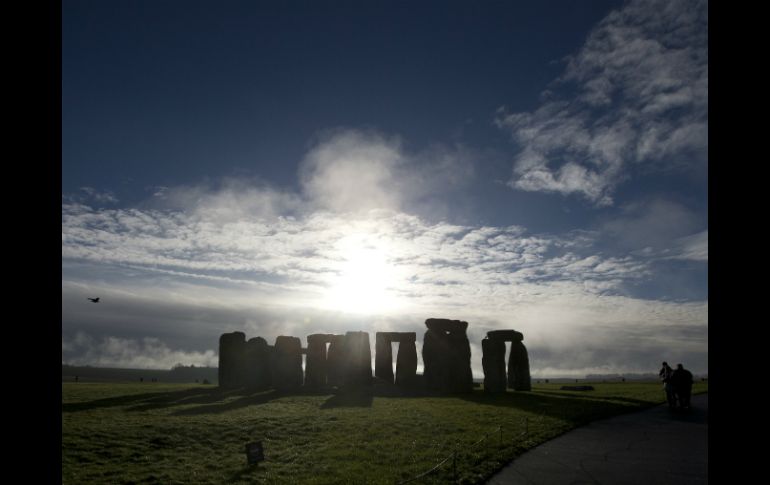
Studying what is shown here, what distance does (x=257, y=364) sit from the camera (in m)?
41.8

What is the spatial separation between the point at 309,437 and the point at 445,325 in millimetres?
21710

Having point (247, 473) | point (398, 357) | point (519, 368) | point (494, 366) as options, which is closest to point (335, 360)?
point (398, 357)

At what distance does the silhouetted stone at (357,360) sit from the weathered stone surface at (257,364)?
6525 millimetres

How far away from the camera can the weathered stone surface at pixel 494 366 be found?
37.8 meters

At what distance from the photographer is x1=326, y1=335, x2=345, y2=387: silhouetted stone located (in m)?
41.1

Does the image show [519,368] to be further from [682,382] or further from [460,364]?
[682,382]

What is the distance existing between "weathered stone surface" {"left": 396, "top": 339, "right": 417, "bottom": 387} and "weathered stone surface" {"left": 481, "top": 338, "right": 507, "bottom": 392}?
5.24 m

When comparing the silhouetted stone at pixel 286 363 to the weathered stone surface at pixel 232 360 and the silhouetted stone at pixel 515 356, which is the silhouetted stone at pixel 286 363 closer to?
the weathered stone surface at pixel 232 360

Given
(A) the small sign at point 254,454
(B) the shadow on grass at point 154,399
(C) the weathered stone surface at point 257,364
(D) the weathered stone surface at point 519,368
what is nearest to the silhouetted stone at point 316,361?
(C) the weathered stone surface at point 257,364

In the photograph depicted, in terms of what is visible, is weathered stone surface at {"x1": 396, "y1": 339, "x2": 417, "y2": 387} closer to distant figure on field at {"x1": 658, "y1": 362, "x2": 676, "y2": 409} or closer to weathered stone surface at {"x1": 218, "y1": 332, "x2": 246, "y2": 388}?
weathered stone surface at {"x1": 218, "y1": 332, "x2": 246, "y2": 388}

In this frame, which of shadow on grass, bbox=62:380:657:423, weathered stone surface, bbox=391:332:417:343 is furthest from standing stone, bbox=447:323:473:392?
weathered stone surface, bbox=391:332:417:343
